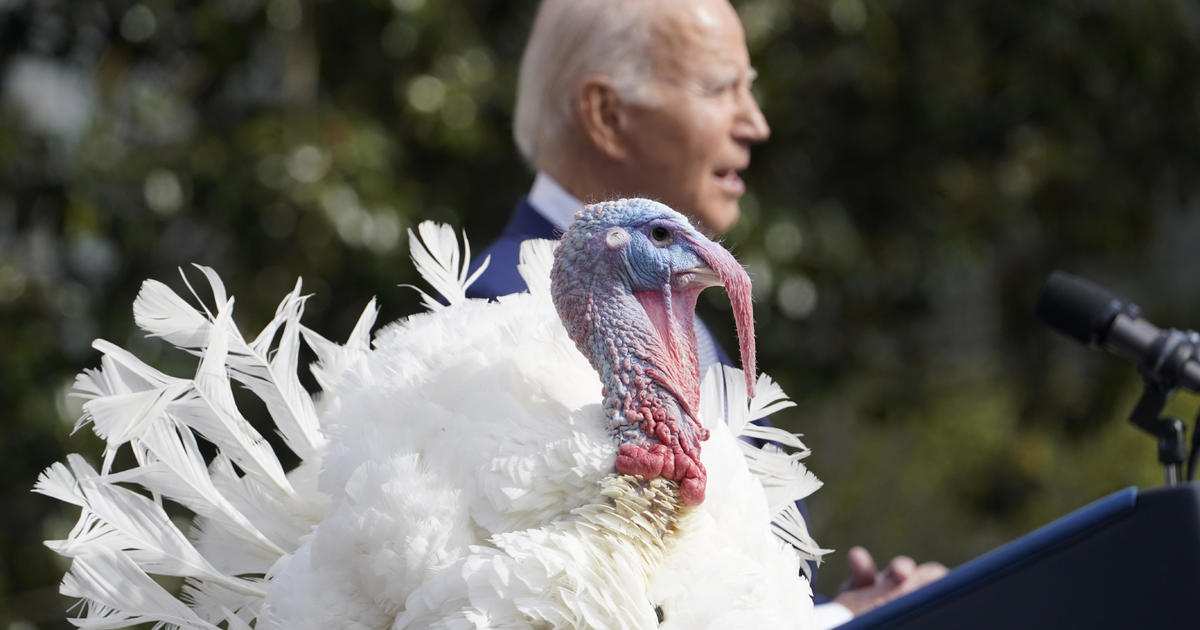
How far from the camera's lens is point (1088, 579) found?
138 centimetres

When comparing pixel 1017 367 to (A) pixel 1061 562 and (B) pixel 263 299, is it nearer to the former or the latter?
(B) pixel 263 299

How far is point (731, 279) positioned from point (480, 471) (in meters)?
0.41

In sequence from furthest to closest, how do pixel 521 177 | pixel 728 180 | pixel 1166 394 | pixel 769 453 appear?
pixel 521 177 < pixel 728 180 < pixel 1166 394 < pixel 769 453

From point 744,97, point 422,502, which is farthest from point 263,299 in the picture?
point 422,502

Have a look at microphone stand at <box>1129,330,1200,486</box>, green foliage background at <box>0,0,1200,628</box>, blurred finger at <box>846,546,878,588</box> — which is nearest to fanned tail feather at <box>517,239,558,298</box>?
blurred finger at <box>846,546,878,588</box>

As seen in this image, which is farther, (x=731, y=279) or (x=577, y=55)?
(x=577, y=55)

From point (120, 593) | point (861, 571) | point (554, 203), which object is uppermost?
point (554, 203)

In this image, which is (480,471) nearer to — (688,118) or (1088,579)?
(1088,579)

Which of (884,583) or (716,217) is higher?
(716,217)

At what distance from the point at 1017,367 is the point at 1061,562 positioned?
5.16m

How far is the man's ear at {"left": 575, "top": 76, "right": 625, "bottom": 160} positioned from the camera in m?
2.58

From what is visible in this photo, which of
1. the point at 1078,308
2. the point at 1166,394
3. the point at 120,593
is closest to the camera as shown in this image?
the point at 120,593

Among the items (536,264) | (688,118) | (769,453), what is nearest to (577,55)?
(688,118)

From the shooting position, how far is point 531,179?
509 centimetres
